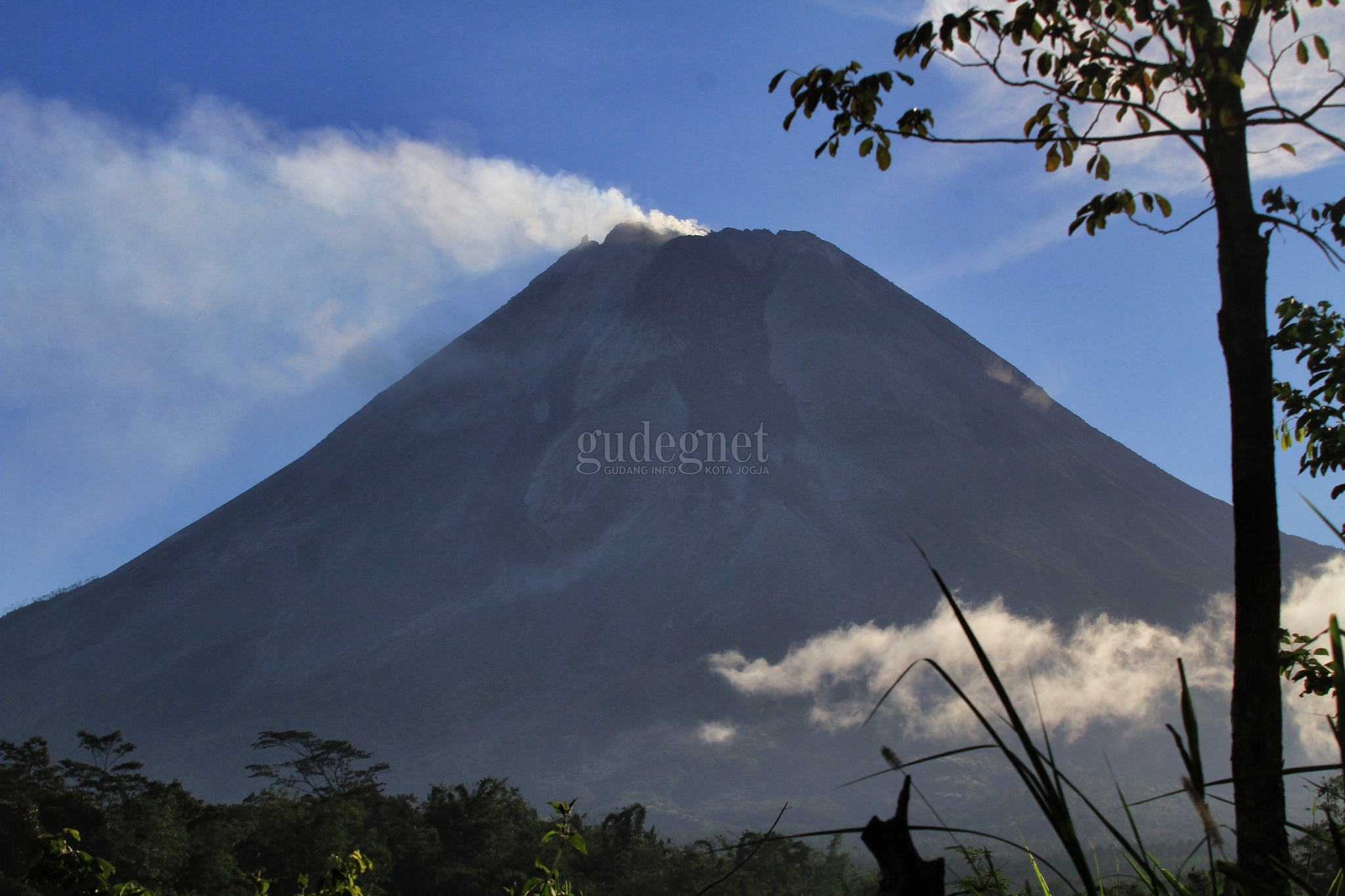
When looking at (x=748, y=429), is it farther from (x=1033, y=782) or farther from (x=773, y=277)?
(x=1033, y=782)

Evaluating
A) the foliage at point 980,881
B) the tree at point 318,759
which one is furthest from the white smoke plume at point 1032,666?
the foliage at point 980,881

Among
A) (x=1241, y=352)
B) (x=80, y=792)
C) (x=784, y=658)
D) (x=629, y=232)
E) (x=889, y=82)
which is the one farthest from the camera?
(x=629, y=232)

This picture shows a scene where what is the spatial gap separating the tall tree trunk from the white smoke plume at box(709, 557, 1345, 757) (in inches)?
4289

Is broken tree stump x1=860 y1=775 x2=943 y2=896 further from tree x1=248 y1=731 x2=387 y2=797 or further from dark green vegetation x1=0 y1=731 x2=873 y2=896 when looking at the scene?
tree x1=248 y1=731 x2=387 y2=797

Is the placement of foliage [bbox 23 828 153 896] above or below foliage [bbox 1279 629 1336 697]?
above

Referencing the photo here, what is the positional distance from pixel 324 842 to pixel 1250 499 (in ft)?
82.0

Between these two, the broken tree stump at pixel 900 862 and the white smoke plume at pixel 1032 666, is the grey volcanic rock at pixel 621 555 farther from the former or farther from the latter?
the broken tree stump at pixel 900 862

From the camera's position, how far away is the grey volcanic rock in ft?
341

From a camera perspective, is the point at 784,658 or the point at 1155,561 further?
the point at 1155,561

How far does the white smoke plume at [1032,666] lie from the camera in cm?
11075

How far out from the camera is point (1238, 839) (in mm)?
2275

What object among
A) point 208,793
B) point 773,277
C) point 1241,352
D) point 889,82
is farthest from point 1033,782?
point 773,277

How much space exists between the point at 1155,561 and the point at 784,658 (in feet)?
180

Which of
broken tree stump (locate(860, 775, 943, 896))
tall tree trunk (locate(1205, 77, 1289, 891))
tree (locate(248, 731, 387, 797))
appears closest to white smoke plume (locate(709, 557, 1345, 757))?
tree (locate(248, 731, 387, 797))
